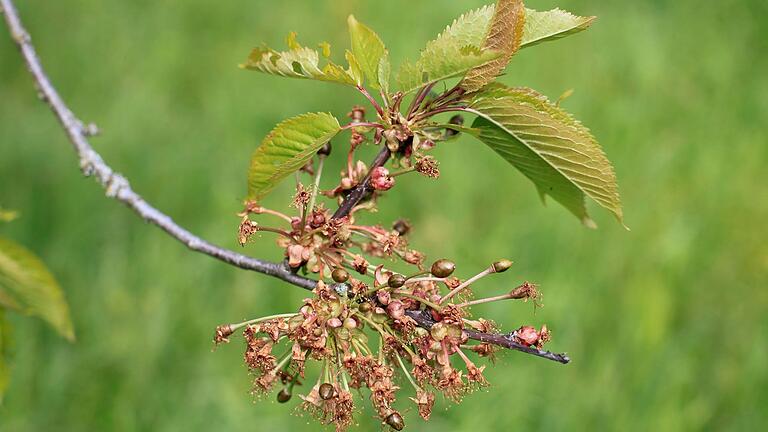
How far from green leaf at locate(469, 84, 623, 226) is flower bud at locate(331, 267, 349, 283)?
322 mm

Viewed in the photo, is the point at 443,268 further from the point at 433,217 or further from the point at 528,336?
the point at 433,217

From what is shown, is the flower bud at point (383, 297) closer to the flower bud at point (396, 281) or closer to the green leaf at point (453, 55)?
the flower bud at point (396, 281)

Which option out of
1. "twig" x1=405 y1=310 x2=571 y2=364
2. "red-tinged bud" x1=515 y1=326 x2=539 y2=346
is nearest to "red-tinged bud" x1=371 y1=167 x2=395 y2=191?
"twig" x1=405 y1=310 x2=571 y2=364

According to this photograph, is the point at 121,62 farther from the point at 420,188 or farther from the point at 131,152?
the point at 420,188

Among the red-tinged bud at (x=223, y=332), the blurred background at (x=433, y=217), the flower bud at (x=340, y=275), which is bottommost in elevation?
the red-tinged bud at (x=223, y=332)

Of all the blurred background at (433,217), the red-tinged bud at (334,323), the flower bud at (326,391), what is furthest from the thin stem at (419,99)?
the blurred background at (433,217)

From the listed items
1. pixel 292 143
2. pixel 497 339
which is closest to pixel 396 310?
pixel 497 339

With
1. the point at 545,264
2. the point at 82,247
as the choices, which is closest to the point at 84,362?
the point at 82,247

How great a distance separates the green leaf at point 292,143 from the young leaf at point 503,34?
235 millimetres

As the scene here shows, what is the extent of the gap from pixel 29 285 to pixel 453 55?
118cm

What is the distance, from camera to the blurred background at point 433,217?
3.50 metres

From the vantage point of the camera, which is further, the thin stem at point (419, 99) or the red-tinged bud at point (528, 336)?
the thin stem at point (419, 99)

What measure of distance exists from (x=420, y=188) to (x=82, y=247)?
5.67 feet

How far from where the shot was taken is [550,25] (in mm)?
1439
